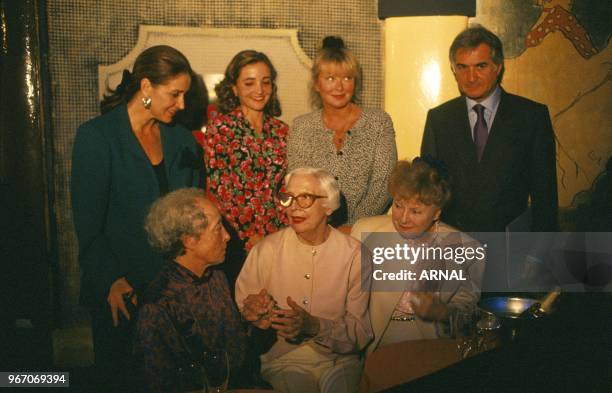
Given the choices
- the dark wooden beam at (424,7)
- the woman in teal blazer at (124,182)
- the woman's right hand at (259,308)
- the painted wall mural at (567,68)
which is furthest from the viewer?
the painted wall mural at (567,68)

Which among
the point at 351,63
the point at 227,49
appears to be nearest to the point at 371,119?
the point at 351,63

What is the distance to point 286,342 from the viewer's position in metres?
3.10

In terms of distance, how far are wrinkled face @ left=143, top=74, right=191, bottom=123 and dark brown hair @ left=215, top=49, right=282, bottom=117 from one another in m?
0.45

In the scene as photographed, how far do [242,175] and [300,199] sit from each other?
28.9 inches

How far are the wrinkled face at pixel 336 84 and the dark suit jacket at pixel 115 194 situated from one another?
2.93ft

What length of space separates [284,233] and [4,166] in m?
2.39

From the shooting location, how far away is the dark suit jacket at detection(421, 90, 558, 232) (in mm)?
3787

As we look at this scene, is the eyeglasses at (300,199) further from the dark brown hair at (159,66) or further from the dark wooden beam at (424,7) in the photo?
the dark wooden beam at (424,7)

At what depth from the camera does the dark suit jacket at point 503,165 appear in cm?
379

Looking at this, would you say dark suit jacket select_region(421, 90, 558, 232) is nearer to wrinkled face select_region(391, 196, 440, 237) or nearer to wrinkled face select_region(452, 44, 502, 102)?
wrinkled face select_region(452, 44, 502, 102)

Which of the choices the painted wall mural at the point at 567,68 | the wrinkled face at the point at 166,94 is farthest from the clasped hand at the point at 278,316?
the painted wall mural at the point at 567,68

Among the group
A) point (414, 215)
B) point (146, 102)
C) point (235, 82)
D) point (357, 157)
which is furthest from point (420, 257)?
point (146, 102)

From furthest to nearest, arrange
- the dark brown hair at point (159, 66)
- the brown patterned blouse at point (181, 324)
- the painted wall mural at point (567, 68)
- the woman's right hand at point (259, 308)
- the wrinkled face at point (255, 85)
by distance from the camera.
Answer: the painted wall mural at point (567, 68)
the wrinkled face at point (255, 85)
the dark brown hair at point (159, 66)
the woman's right hand at point (259, 308)
the brown patterned blouse at point (181, 324)

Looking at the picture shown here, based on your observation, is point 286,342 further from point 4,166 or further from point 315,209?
point 4,166
